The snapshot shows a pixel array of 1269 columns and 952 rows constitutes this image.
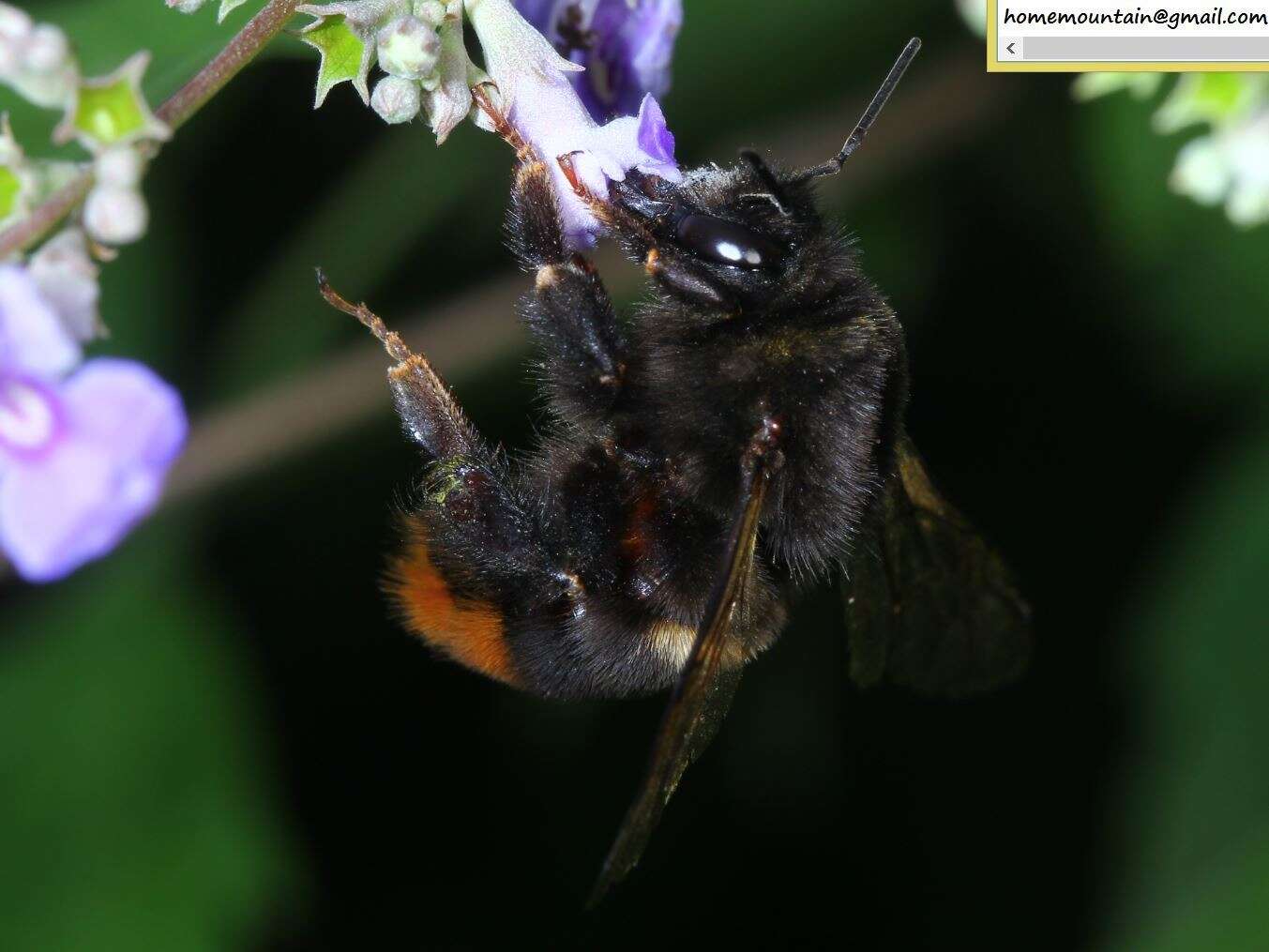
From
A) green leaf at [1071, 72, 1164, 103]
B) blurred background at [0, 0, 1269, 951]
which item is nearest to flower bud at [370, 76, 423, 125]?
green leaf at [1071, 72, 1164, 103]

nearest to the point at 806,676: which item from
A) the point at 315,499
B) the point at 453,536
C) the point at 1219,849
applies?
the point at 1219,849

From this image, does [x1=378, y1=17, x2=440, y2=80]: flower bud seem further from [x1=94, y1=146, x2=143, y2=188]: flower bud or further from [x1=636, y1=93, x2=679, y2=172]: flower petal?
[x1=94, y1=146, x2=143, y2=188]: flower bud

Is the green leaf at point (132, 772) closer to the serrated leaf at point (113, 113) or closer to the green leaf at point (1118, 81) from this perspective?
the serrated leaf at point (113, 113)

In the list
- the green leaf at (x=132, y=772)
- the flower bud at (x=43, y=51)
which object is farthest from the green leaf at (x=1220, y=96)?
the green leaf at (x=132, y=772)

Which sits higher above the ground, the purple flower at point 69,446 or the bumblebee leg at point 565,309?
the purple flower at point 69,446

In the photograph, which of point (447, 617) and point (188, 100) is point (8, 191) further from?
point (447, 617)

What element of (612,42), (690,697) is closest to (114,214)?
(690,697)

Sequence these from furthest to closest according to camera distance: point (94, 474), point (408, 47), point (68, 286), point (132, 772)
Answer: point (132, 772) < point (408, 47) < point (68, 286) < point (94, 474)
